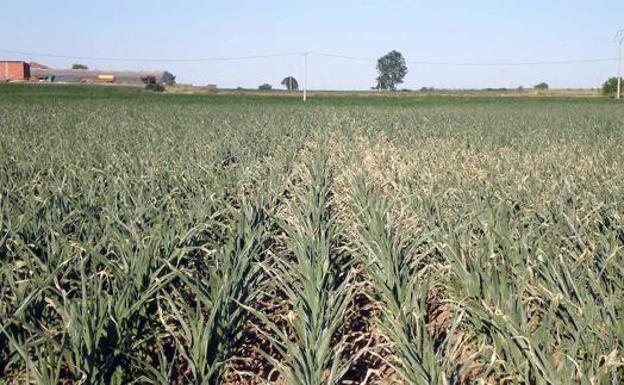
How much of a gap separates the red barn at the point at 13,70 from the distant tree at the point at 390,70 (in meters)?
65.3

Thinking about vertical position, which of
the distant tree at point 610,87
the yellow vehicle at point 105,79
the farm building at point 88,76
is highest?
the farm building at point 88,76

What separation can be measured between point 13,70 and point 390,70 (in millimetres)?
68472

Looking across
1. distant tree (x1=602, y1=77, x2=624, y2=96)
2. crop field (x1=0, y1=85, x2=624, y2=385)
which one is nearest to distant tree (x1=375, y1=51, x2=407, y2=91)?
distant tree (x1=602, y1=77, x2=624, y2=96)

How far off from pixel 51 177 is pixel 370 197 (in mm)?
2797

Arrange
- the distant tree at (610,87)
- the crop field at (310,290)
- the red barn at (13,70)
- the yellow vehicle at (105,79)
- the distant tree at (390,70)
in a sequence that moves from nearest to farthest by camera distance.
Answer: the crop field at (310,290), the distant tree at (610,87), the red barn at (13,70), the yellow vehicle at (105,79), the distant tree at (390,70)

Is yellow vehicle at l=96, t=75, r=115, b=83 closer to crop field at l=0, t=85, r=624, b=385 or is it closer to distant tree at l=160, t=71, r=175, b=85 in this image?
distant tree at l=160, t=71, r=175, b=85

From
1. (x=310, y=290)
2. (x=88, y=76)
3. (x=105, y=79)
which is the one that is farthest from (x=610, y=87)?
(x=310, y=290)

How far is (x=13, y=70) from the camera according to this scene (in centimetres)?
7056

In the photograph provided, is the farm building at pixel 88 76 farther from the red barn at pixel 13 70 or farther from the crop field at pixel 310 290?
the crop field at pixel 310 290

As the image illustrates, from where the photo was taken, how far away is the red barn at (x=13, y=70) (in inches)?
2744

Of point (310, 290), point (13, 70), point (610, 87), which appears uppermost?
point (13, 70)

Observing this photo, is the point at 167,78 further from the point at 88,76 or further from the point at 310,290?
the point at 310,290

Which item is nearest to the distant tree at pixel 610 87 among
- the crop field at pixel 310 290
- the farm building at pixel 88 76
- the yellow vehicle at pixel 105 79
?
the farm building at pixel 88 76

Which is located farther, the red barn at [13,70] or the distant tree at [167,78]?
the distant tree at [167,78]
